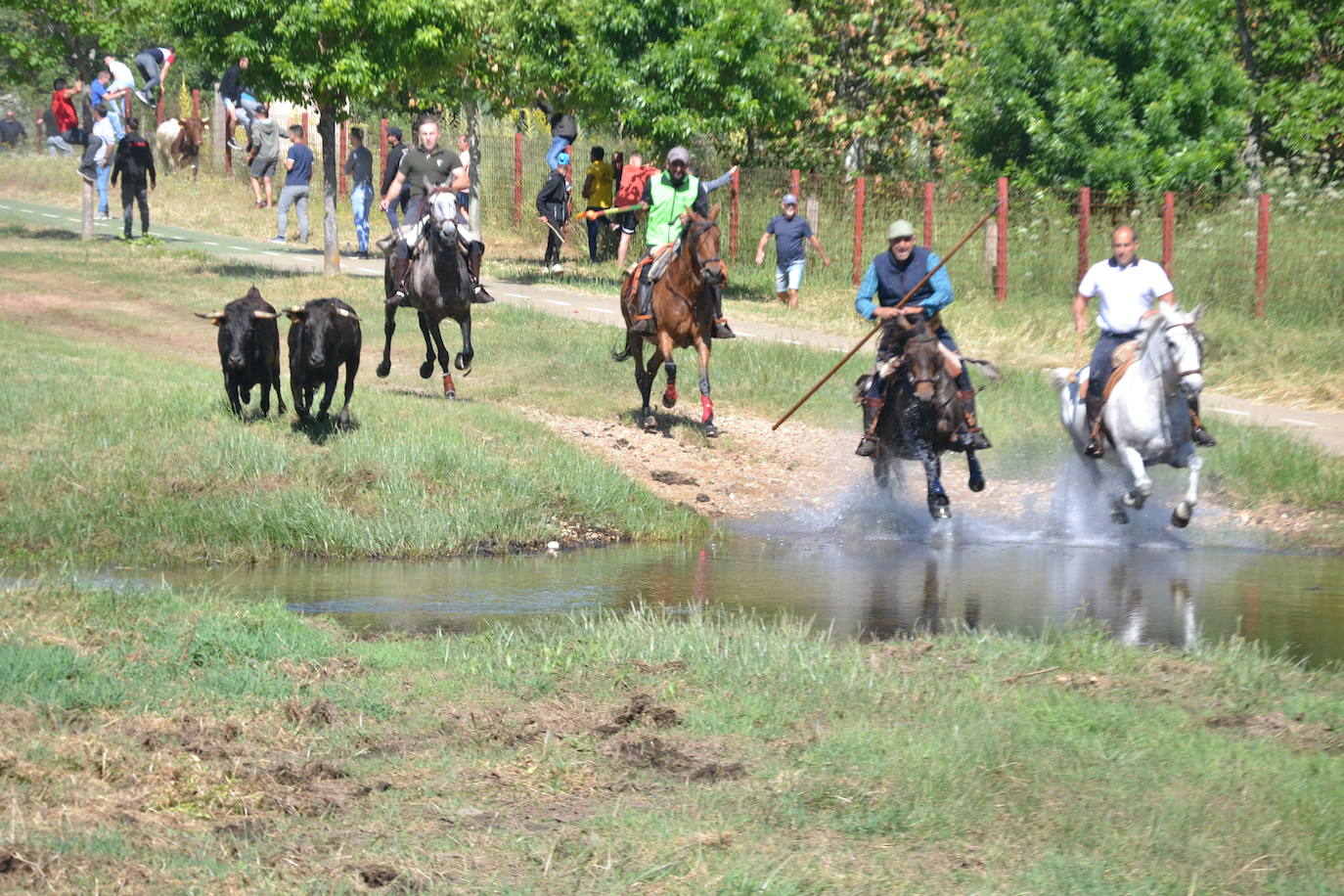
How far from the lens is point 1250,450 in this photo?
1623 centimetres

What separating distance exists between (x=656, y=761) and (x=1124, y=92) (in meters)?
25.8

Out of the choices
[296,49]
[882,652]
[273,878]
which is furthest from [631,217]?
[273,878]

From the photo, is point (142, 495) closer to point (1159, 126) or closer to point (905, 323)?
point (905, 323)

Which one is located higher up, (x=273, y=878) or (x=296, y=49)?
(x=296, y=49)

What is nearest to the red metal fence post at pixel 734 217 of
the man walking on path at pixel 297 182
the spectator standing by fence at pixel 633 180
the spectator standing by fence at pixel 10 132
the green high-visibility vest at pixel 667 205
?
the spectator standing by fence at pixel 633 180

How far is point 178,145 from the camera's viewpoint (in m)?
45.8

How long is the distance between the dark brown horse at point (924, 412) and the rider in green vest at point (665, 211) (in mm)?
3434

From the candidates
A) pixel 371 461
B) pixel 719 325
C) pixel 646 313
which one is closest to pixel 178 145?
pixel 646 313

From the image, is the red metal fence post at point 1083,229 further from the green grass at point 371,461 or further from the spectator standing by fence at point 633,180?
the spectator standing by fence at point 633,180

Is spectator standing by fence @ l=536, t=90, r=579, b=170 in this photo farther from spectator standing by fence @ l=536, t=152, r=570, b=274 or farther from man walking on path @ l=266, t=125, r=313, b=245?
man walking on path @ l=266, t=125, r=313, b=245

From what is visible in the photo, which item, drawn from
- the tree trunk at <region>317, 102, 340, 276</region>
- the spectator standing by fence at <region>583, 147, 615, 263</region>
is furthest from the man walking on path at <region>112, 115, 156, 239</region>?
the spectator standing by fence at <region>583, 147, 615, 263</region>

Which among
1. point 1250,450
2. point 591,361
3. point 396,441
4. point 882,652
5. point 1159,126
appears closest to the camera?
point 882,652

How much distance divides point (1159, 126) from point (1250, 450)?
14548 mm

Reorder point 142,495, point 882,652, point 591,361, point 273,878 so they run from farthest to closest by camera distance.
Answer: point 591,361
point 142,495
point 882,652
point 273,878
